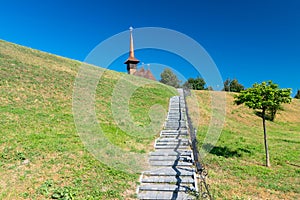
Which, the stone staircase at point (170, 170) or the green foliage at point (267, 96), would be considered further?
the green foliage at point (267, 96)

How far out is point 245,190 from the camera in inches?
245

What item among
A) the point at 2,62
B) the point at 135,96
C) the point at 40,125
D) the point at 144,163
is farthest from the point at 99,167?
the point at 2,62

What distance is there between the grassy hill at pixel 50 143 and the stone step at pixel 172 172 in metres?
0.68

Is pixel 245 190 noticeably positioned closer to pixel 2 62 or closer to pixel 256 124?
pixel 256 124

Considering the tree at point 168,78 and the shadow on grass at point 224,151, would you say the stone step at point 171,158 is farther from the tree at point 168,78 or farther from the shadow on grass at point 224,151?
the tree at point 168,78

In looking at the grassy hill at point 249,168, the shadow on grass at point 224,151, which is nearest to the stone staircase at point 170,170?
the grassy hill at point 249,168

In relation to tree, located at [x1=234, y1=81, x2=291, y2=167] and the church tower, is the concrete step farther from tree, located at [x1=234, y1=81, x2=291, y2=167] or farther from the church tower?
the church tower

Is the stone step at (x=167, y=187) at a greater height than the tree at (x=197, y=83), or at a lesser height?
lesser

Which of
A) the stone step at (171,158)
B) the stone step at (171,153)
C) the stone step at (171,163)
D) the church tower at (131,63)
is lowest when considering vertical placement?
the stone step at (171,163)

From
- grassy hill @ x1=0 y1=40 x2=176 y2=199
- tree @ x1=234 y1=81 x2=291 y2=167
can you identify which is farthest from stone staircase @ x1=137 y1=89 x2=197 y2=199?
tree @ x1=234 y1=81 x2=291 y2=167

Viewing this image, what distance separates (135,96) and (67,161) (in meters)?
12.2

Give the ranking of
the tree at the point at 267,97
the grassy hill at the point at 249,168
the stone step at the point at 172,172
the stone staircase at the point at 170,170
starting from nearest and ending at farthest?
the stone staircase at the point at 170,170 → the grassy hill at the point at 249,168 → the stone step at the point at 172,172 → the tree at the point at 267,97

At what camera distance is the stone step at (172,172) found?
21.7ft

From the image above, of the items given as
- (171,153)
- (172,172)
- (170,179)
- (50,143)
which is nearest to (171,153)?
(171,153)
